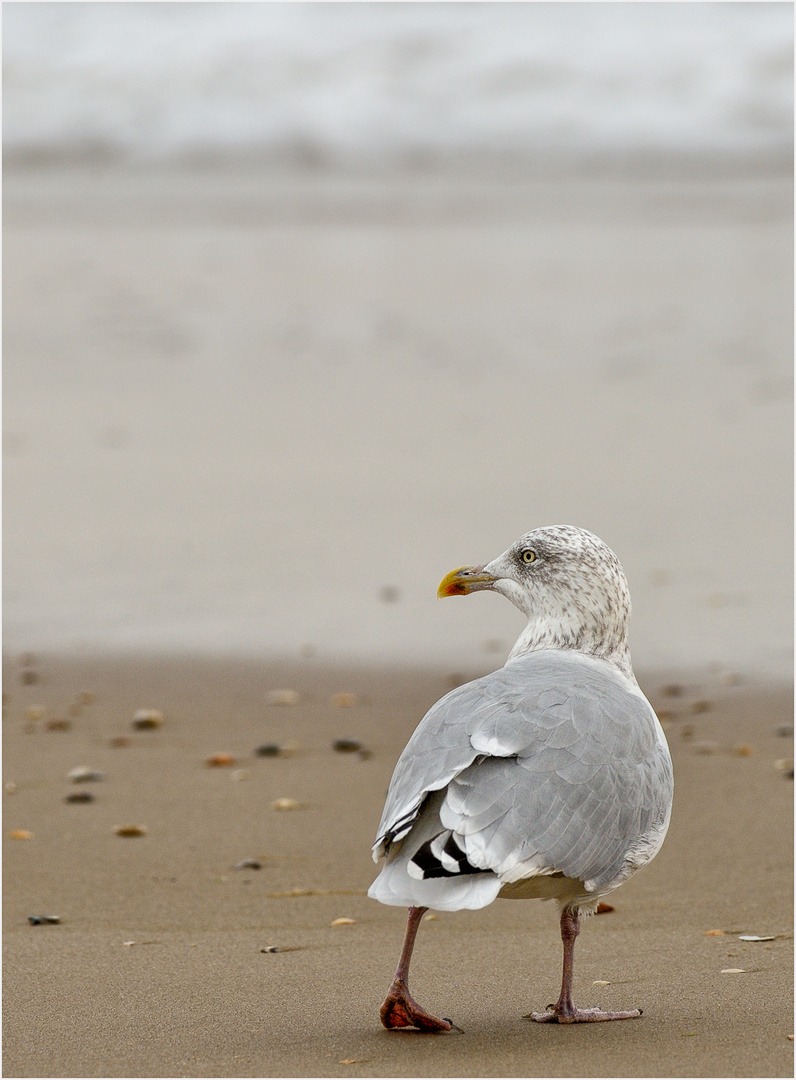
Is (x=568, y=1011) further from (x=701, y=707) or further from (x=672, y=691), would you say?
(x=672, y=691)

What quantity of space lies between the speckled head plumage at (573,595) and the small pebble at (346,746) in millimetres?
2138

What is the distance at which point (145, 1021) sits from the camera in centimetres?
371

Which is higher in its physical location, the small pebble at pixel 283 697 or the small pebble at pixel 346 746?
the small pebble at pixel 283 697

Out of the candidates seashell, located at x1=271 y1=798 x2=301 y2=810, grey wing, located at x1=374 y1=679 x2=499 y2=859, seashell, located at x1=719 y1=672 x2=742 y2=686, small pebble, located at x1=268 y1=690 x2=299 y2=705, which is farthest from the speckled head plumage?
seashell, located at x1=719 y1=672 x2=742 y2=686

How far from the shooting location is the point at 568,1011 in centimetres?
363

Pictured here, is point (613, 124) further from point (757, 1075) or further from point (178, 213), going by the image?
point (757, 1075)

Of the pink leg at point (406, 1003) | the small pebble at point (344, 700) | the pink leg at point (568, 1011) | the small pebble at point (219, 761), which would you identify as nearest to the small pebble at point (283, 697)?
the small pebble at point (344, 700)

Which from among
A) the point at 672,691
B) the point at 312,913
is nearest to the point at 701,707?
the point at 672,691

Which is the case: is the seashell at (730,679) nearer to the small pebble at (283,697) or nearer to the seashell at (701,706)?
the seashell at (701,706)

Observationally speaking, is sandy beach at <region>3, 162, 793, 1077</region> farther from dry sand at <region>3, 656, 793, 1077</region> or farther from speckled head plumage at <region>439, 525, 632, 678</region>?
speckled head plumage at <region>439, 525, 632, 678</region>

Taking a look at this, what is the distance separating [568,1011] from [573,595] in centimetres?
109

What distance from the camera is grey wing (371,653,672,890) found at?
10.9ft

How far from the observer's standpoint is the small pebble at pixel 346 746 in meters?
6.21

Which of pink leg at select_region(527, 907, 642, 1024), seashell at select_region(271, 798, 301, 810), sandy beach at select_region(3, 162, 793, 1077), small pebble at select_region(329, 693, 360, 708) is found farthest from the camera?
small pebble at select_region(329, 693, 360, 708)
